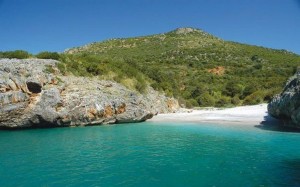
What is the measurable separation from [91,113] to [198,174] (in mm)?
19581

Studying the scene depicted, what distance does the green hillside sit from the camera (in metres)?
45.6

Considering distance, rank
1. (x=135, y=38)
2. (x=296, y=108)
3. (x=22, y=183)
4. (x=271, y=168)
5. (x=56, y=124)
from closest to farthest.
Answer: (x=22, y=183), (x=271, y=168), (x=296, y=108), (x=56, y=124), (x=135, y=38)

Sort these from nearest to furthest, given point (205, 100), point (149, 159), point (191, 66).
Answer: point (149, 159), point (205, 100), point (191, 66)

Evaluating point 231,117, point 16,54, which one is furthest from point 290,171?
point 16,54

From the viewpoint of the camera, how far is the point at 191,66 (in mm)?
80625

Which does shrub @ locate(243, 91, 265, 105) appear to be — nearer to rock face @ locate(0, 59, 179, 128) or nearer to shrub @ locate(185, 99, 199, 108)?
shrub @ locate(185, 99, 199, 108)

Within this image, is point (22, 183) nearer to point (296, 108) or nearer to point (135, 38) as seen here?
point (296, 108)

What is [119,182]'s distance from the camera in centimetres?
1247

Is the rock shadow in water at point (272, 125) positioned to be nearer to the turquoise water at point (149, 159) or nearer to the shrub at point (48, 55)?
the turquoise water at point (149, 159)

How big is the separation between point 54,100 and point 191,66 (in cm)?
5419

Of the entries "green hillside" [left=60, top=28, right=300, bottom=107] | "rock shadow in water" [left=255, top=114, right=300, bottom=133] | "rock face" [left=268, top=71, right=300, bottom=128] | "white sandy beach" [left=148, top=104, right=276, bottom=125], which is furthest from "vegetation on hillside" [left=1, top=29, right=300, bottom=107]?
"rock face" [left=268, top=71, right=300, bottom=128]

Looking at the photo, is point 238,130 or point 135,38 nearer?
point 238,130

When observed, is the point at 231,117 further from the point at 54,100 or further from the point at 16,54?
the point at 16,54

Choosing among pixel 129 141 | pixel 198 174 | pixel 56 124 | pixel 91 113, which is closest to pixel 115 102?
pixel 91 113
